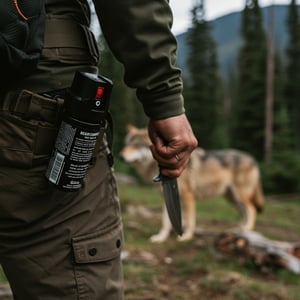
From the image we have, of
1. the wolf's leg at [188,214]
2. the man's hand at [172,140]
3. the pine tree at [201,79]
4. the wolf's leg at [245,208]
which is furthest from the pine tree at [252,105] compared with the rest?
the man's hand at [172,140]

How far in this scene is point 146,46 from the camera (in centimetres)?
142

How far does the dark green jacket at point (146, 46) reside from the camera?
1.42m

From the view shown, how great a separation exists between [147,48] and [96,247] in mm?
658

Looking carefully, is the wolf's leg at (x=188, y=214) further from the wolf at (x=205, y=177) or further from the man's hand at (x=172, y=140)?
the man's hand at (x=172, y=140)

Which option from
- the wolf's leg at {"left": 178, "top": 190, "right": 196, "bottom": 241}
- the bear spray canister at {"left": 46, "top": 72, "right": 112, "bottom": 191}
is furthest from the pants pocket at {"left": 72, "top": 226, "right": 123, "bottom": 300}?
the wolf's leg at {"left": 178, "top": 190, "right": 196, "bottom": 241}

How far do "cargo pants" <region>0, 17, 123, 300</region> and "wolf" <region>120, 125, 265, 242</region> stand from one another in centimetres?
529

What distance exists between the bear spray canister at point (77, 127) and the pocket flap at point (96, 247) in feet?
0.59

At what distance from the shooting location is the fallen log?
14.9 ft

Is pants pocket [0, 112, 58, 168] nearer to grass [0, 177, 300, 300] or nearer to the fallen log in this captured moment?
grass [0, 177, 300, 300]

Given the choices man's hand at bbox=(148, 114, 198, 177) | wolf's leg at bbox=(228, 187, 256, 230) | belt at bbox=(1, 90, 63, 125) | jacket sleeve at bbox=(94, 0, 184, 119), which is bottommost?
wolf's leg at bbox=(228, 187, 256, 230)

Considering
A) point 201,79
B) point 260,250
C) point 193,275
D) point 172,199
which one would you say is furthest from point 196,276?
point 201,79

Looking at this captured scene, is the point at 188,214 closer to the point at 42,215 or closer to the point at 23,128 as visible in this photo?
the point at 42,215

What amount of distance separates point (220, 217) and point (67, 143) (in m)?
9.04

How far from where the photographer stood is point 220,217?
10.2 meters
